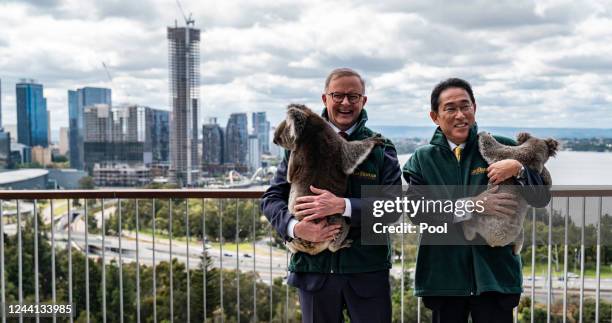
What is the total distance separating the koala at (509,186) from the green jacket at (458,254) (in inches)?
1.5

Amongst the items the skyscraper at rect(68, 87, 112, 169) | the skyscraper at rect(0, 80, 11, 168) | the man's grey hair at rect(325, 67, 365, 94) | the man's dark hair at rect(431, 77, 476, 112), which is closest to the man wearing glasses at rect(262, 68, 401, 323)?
the man's grey hair at rect(325, 67, 365, 94)

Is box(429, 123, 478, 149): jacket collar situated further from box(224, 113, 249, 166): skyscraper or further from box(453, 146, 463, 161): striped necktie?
box(224, 113, 249, 166): skyscraper

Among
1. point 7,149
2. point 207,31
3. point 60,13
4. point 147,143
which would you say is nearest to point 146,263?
point 7,149

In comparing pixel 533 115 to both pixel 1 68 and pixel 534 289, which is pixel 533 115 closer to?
pixel 534 289

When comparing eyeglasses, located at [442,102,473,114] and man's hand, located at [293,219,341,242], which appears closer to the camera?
man's hand, located at [293,219,341,242]

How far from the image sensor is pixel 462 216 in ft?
5.90

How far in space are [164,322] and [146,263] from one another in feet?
2.55

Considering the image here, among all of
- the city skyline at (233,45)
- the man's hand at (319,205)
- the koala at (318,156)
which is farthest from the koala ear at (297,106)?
the city skyline at (233,45)

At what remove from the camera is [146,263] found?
13.1 feet

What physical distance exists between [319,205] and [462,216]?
0.52m

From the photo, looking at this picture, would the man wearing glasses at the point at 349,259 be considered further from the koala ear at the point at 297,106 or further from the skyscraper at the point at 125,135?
the skyscraper at the point at 125,135

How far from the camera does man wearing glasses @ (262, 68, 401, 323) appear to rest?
1.80 meters

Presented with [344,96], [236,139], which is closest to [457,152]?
[344,96]

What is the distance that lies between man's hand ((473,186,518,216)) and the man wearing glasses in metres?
0.31
